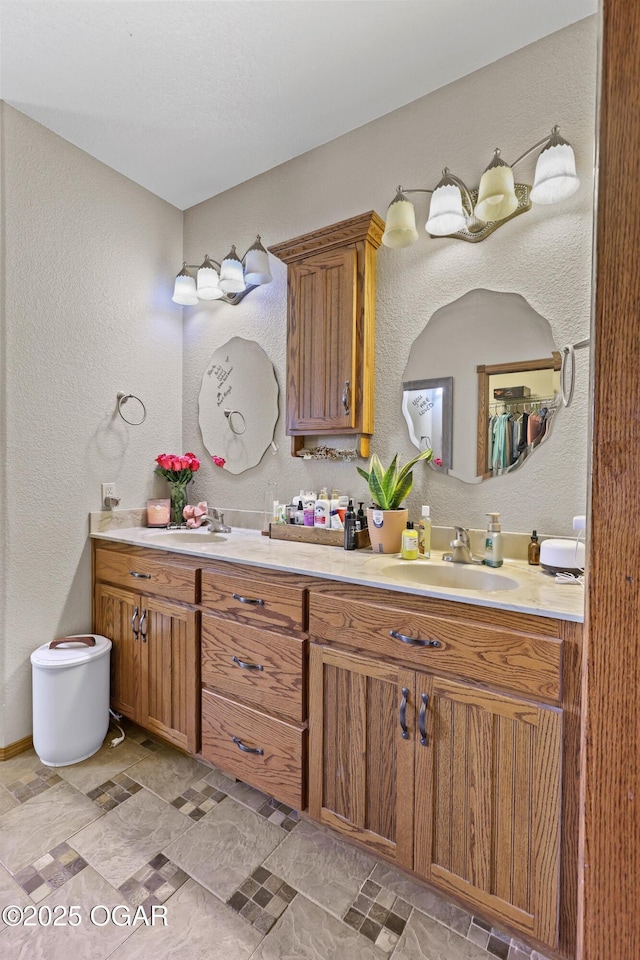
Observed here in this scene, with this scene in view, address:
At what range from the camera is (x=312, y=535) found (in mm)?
1900

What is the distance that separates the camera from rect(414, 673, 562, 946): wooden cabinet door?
1041mm

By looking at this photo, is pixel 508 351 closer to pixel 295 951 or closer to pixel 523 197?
pixel 523 197

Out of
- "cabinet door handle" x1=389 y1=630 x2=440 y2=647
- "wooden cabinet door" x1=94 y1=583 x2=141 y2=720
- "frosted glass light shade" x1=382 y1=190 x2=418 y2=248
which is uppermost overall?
"frosted glass light shade" x1=382 y1=190 x2=418 y2=248

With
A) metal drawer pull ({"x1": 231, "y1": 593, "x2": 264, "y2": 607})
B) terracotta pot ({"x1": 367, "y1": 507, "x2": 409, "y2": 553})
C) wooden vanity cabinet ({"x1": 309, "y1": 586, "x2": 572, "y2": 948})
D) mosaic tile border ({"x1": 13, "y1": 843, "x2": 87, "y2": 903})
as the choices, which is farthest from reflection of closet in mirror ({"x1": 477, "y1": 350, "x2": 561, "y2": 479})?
mosaic tile border ({"x1": 13, "y1": 843, "x2": 87, "y2": 903})

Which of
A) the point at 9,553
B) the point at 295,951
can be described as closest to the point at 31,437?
the point at 9,553

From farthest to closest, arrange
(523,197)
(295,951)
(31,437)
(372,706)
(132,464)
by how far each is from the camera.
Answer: (132,464) < (31,437) < (523,197) < (372,706) < (295,951)

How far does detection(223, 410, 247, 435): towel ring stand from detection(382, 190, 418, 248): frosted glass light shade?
1.12m

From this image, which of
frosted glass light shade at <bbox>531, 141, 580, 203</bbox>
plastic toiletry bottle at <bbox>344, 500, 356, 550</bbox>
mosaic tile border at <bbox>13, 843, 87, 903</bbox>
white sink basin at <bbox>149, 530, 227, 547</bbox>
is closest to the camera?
mosaic tile border at <bbox>13, 843, 87, 903</bbox>

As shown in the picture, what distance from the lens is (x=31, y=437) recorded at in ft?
6.31

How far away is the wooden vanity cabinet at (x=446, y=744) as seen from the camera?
3.44 feet

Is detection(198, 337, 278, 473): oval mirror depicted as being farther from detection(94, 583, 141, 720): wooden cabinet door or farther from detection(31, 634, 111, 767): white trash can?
detection(31, 634, 111, 767): white trash can

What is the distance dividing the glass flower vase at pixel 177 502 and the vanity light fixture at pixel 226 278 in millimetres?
1032

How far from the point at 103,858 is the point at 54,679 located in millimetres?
696

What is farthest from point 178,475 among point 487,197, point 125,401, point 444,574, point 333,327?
point 487,197
